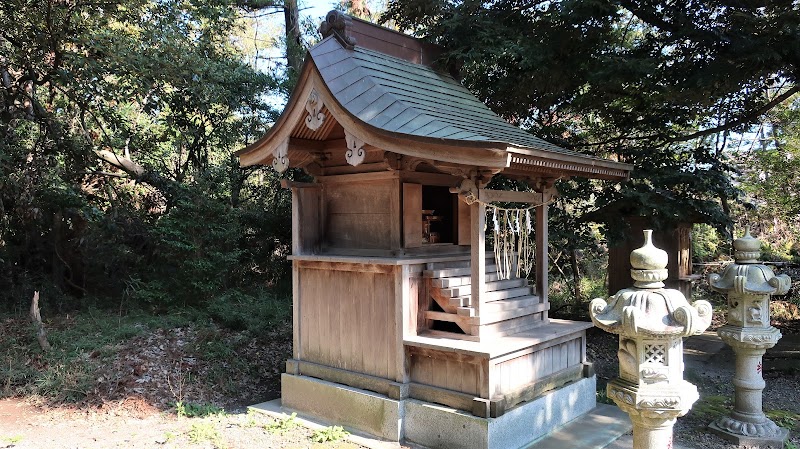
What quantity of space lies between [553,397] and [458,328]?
117cm

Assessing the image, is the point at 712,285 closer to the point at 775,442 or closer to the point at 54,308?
the point at 775,442

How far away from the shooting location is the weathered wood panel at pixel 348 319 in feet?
17.3

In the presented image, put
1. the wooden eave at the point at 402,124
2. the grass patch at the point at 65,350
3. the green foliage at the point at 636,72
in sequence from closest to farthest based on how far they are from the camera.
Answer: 1. the wooden eave at the point at 402,124
2. the grass patch at the point at 65,350
3. the green foliage at the point at 636,72

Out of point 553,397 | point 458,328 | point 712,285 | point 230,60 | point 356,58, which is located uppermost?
point 230,60

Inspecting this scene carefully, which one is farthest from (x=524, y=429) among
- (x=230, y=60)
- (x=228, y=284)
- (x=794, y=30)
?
(x=230, y=60)

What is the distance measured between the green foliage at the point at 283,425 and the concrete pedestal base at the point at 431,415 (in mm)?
252

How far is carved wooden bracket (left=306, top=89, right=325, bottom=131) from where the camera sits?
5055 millimetres

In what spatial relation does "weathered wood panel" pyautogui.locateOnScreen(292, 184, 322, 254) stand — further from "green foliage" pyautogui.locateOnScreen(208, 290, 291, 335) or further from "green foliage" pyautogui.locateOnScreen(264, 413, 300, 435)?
"green foliage" pyautogui.locateOnScreen(208, 290, 291, 335)

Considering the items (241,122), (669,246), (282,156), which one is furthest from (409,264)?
(241,122)

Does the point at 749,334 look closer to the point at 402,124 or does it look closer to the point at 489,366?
the point at 489,366

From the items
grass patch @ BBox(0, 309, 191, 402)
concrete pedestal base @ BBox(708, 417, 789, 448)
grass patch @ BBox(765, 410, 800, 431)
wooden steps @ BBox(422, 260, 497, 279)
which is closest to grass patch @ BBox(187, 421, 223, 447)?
grass patch @ BBox(0, 309, 191, 402)

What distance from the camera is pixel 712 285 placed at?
17.6 ft

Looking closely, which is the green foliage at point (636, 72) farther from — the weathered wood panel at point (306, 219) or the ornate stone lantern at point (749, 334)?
the weathered wood panel at point (306, 219)

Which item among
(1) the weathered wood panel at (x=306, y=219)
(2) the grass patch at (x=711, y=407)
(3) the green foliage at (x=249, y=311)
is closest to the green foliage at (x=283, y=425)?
(1) the weathered wood panel at (x=306, y=219)
